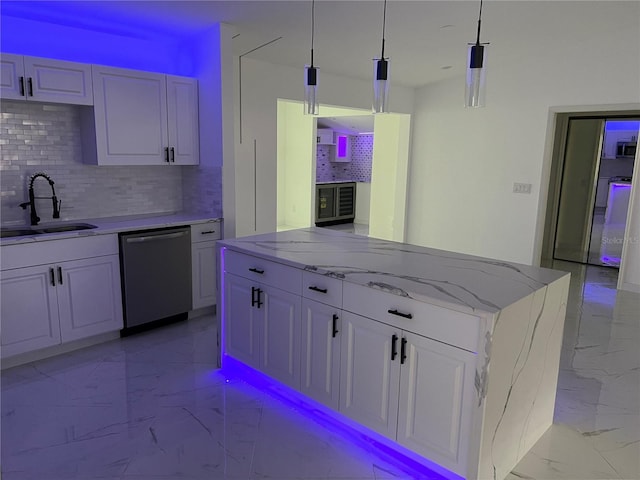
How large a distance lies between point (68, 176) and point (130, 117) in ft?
2.31

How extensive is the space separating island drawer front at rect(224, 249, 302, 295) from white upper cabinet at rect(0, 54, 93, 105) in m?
1.75

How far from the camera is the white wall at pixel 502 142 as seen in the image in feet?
16.0

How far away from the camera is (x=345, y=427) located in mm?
2492

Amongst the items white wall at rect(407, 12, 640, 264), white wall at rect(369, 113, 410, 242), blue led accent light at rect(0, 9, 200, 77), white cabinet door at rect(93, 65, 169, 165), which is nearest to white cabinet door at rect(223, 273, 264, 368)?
white cabinet door at rect(93, 65, 169, 165)

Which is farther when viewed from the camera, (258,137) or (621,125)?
(621,125)

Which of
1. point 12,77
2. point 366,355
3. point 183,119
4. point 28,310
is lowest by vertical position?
point 28,310

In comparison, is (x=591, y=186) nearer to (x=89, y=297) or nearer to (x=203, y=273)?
(x=203, y=273)

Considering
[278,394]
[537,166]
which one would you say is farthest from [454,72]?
[278,394]

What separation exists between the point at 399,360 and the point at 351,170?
346 inches

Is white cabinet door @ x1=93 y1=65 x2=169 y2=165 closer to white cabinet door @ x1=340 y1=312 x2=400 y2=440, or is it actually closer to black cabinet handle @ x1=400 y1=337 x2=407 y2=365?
white cabinet door @ x1=340 y1=312 x2=400 y2=440

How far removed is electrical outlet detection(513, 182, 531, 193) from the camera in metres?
5.53

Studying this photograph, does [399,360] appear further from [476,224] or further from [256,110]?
[476,224]

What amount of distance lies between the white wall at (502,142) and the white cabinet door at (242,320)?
406cm

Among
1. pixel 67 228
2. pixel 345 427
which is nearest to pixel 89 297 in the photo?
pixel 67 228
